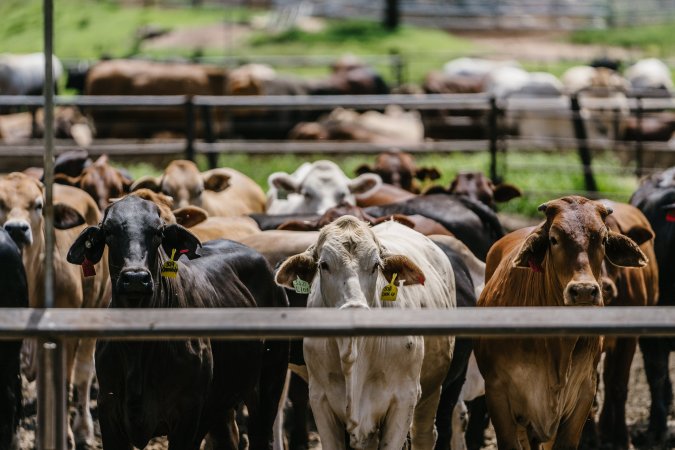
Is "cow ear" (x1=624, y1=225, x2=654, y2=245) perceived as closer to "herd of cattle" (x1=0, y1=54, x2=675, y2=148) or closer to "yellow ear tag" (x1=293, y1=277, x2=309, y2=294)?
"yellow ear tag" (x1=293, y1=277, x2=309, y2=294)

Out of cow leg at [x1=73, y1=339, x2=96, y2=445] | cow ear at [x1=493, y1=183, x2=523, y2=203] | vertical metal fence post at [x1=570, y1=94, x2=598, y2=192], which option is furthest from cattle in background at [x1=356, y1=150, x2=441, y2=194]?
cow leg at [x1=73, y1=339, x2=96, y2=445]

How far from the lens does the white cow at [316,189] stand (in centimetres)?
1180

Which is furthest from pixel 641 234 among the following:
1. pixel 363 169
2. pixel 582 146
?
pixel 582 146

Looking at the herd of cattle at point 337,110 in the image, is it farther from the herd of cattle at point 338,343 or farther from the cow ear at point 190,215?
the cow ear at point 190,215

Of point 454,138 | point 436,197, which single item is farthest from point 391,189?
point 454,138

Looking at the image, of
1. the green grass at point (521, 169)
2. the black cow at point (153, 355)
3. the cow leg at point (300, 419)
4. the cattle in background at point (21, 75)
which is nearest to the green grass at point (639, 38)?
the cattle in background at point (21, 75)

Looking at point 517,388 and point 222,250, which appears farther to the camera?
point 222,250

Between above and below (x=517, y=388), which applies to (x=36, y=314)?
above

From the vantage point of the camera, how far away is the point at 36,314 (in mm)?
4426

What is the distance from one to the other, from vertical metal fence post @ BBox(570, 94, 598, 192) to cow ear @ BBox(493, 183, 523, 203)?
4.99 metres

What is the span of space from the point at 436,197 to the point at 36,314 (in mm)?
6604

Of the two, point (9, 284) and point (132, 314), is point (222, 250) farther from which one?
point (132, 314)

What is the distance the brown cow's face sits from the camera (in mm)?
9047

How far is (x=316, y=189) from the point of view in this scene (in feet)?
38.9
